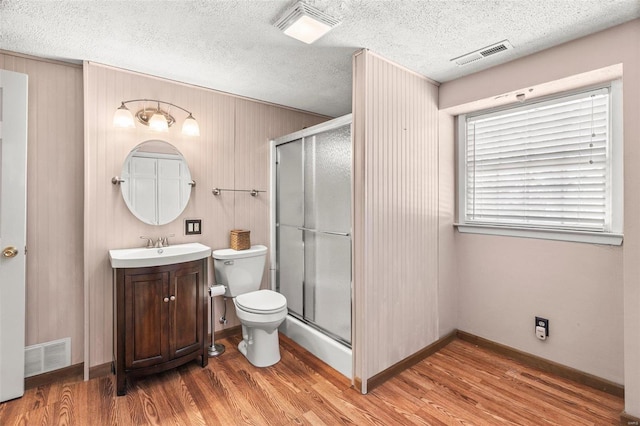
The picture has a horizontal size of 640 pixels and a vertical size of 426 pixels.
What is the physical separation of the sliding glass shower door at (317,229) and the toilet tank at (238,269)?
1.18 feet

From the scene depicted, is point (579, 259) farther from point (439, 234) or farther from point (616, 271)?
point (439, 234)

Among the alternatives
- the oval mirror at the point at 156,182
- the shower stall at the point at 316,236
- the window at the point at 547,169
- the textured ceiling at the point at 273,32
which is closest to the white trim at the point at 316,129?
the shower stall at the point at 316,236

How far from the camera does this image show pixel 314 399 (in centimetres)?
206

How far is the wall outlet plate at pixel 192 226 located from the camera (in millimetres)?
2744

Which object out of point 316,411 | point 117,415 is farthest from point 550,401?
point 117,415

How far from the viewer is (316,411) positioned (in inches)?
76.5

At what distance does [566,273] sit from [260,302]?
2279 millimetres

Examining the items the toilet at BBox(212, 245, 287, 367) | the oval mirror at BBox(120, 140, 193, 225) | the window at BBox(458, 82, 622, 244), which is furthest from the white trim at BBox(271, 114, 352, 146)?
the window at BBox(458, 82, 622, 244)

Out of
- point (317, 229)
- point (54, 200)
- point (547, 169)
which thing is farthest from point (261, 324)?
point (547, 169)

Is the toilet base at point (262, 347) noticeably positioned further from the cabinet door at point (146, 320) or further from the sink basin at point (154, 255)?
the sink basin at point (154, 255)

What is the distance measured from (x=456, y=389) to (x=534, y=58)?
2.33 meters

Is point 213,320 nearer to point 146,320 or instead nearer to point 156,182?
point 146,320

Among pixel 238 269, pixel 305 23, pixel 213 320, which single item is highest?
pixel 305 23

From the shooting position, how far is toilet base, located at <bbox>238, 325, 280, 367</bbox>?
8.11ft
